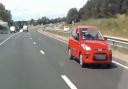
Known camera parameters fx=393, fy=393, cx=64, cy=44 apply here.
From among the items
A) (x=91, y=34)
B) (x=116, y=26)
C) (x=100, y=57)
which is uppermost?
(x=91, y=34)

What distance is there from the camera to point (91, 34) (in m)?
17.5

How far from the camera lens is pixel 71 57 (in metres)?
19.2

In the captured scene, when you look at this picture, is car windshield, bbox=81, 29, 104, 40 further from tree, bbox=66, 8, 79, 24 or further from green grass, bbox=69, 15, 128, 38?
tree, bbox=66, 8, 79, 24

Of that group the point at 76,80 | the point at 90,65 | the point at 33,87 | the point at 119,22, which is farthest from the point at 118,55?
the point at 119,22

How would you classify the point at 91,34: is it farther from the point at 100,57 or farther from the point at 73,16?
the point at 73,16

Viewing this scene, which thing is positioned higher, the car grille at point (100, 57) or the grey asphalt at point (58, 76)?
the car grille at point (100, 57)

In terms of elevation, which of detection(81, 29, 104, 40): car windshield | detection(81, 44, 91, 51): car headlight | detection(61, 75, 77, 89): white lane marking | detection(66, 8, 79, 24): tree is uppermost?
detection(81, 29, 104, 40): car windshield

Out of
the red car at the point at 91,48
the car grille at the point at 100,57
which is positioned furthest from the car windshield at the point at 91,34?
the car grille at the point at 100,57

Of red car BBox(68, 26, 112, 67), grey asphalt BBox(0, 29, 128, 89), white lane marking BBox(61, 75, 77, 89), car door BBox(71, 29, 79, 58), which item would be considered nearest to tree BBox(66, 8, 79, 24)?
car door BBox(71, 29, 79, 58)

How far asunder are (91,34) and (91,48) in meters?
1.81

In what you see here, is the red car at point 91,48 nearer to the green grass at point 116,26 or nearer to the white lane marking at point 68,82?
the white lane marking at point 68,82

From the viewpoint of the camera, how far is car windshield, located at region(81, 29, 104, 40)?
675 inches

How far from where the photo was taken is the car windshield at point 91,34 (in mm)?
17141

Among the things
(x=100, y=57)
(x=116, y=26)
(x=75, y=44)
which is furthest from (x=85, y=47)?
(x=116, y=26)
